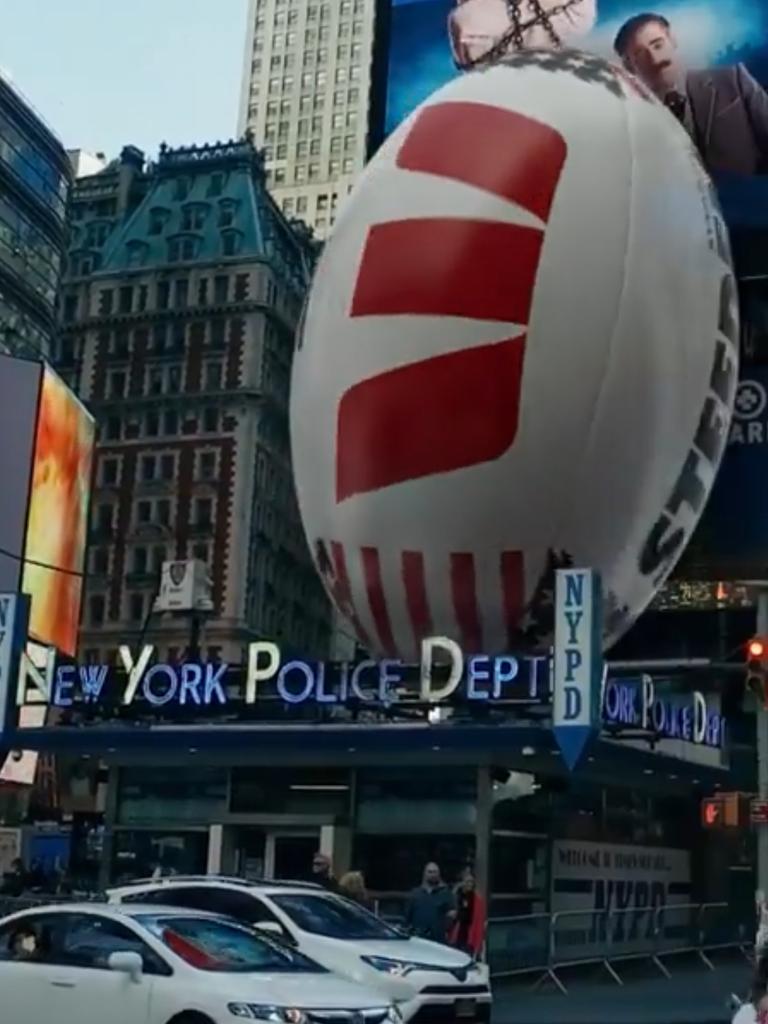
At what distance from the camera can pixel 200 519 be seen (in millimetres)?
94000

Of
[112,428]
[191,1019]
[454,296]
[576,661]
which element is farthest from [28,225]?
[191,1019]

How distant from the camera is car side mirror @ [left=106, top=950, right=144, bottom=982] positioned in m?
12.8

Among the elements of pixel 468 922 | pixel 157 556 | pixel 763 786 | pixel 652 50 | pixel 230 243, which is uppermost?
pixel 230 243

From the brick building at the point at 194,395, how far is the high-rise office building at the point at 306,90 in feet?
194

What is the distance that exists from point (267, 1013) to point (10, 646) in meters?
16.2

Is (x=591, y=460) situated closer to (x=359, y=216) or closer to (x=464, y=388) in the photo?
(x=464, y=388)

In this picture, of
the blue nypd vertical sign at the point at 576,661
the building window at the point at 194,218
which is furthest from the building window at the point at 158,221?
the blue nypd vertical sign at the point at 576,661

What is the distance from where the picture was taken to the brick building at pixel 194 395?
309 ft

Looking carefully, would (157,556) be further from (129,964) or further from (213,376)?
(129,964)

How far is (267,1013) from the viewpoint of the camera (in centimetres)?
1223

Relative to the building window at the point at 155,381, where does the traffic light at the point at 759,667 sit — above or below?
below

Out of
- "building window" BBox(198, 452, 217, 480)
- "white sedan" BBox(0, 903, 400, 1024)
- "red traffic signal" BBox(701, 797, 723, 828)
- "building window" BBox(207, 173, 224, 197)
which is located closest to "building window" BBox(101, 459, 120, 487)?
"building window" BBox(198, 452, 217, 480)

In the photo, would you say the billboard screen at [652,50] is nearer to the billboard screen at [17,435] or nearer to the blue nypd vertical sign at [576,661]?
the billboard screen at [17,435]

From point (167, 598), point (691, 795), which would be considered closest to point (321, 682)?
point (691, 795)
